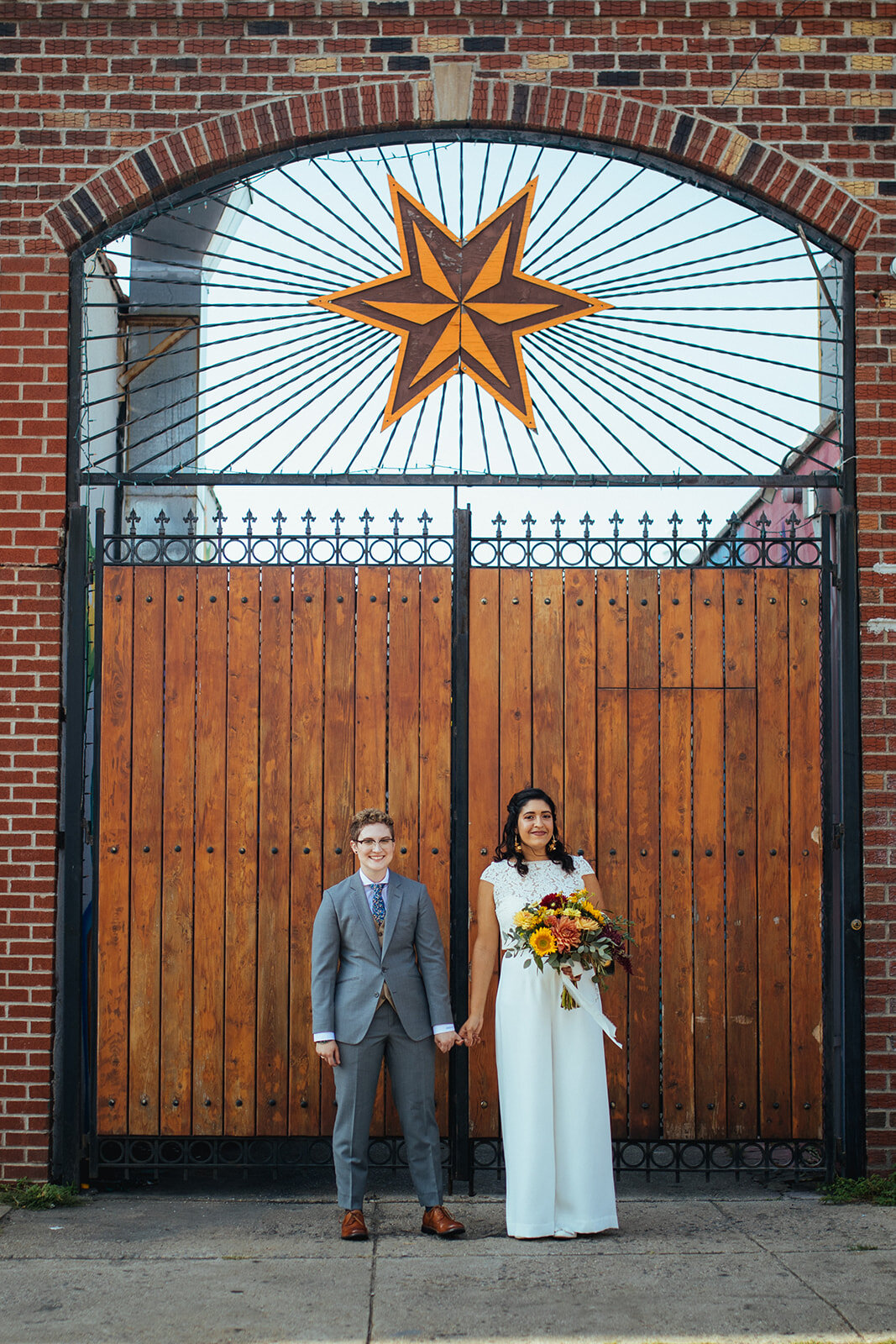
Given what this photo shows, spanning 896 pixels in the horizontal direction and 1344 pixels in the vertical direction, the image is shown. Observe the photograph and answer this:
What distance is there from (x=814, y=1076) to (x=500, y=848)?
1.81m

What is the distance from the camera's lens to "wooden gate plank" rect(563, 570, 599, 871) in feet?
17.7

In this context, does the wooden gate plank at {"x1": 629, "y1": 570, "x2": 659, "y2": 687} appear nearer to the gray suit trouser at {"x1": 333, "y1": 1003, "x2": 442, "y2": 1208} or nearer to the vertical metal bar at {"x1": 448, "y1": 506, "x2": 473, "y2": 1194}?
the vertical metal bar at {"x1": 448, "y1": 506, "x2": 473, "y2": 1194}

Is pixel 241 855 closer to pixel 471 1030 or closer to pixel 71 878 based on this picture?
pixel 71 878

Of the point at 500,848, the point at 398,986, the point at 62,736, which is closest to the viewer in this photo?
the point at 398,986

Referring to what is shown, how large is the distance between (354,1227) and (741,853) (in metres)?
2.31

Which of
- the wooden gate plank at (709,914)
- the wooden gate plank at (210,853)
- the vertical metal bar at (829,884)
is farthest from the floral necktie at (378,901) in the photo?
the vertical metal bar at (829,884)

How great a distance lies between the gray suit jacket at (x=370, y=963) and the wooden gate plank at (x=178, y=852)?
917 millimetres

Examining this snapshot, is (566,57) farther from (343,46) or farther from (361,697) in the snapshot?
(361,697)

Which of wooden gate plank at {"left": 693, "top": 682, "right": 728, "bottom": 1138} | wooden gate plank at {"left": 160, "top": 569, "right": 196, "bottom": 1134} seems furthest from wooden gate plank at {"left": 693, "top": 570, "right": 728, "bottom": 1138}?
wooden gate plank at {"left": 160, "top": 569, "right": 196, "bottom": 1134}

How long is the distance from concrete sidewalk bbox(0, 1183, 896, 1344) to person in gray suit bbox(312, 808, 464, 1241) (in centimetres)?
28

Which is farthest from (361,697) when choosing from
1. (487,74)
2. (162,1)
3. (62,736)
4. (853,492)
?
(162,1)

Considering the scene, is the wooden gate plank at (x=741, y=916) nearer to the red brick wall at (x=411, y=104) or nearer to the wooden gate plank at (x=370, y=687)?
the red brick wall at (x=411, y=104)

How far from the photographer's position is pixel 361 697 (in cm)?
543

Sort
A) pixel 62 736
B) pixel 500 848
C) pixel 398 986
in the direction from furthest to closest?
pixel 62 736 → pixel 500 848 → pixel 398 986
